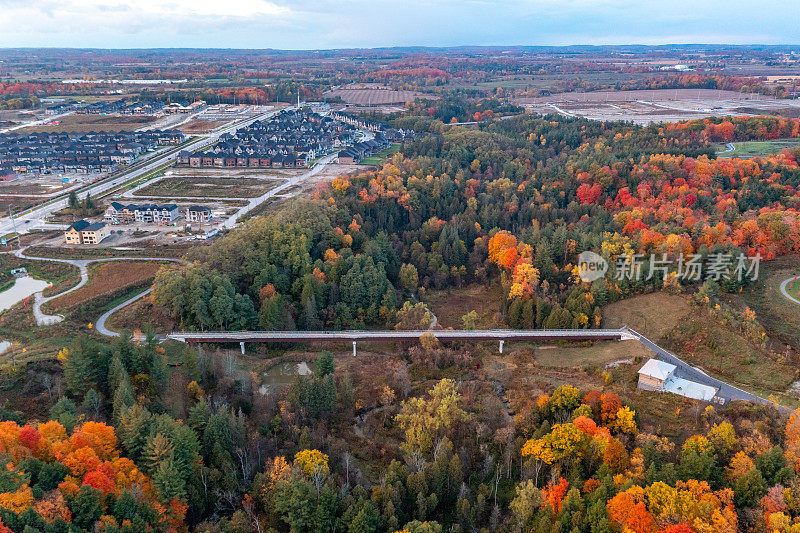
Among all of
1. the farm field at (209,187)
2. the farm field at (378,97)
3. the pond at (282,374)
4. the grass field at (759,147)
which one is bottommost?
the pond at (282,374)

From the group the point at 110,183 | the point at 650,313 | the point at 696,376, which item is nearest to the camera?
the point at 696,376

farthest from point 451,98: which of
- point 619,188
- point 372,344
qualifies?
point 372,344

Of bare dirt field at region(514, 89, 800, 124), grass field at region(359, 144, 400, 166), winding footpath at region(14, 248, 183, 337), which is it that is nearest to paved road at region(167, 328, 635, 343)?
winding footpath at region(14, 248, 183, 337)

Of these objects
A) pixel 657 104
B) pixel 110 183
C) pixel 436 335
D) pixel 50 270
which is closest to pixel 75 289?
pixel 50 270

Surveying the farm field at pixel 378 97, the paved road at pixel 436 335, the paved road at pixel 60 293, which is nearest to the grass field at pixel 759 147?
the paved road at pixel 436 335

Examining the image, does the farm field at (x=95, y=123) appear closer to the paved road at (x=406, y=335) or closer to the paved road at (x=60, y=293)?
the paved road at (x=60, y=293)

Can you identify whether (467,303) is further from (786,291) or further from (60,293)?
(60,293)
